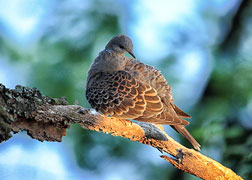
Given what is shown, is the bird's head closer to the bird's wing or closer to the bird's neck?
Answer: the bird's neck

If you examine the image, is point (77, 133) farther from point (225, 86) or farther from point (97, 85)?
point (225, 86)

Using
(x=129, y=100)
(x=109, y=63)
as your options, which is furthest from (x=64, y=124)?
(x=109, y=63)

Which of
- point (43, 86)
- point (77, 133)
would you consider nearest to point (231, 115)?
point (77, 133)

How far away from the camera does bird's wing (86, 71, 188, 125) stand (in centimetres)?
256

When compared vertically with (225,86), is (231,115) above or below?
below

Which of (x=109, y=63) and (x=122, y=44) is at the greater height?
(x=122, y=44)

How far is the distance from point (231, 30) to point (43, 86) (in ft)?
7.60

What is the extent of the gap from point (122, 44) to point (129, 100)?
50cm

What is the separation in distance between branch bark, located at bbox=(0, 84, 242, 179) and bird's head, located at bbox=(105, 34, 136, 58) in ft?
2.12

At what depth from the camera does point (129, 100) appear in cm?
262

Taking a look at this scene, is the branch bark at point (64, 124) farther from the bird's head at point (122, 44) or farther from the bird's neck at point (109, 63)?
the bird's head at point (122, 44)

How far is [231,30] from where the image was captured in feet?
13.7

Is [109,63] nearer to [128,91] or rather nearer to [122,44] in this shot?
[122,44]

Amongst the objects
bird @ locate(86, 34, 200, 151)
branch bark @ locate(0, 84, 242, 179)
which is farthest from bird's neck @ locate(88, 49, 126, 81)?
branch bark @ locate(0, 84, 242, 179)
